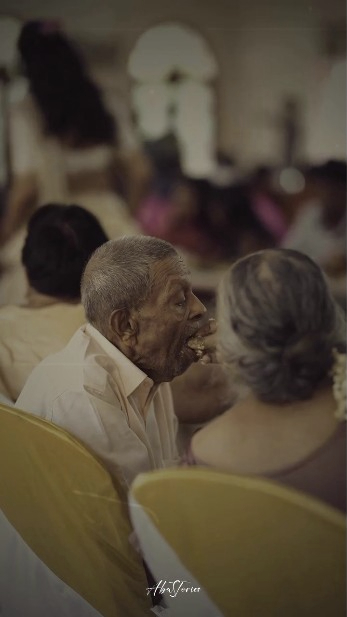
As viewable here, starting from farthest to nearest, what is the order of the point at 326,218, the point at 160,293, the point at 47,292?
the point at 47,292, the point at 160,293, the point at 326,218

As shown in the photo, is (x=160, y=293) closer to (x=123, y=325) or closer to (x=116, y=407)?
(x=123, y=325)

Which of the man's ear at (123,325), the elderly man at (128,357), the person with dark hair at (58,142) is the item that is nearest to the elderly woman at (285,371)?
the elderly man at (128,357)

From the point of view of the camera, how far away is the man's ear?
1.84 m

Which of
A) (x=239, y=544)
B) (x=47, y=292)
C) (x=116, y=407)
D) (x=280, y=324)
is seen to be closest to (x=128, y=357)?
(x=116, y=407)

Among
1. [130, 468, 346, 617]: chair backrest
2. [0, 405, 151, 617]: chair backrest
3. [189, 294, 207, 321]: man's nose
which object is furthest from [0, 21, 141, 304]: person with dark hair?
[130, 468, 346, 617]: chair backrest

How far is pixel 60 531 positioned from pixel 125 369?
0.52m

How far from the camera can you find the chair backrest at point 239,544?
1.74 m

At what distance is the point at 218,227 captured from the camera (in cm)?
177

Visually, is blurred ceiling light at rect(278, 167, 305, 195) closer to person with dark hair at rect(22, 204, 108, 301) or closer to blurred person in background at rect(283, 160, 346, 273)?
blurred person in background at rect(283, 160, 346, 273)

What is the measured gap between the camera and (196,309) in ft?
5.91

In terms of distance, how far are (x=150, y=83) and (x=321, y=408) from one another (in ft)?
2.97

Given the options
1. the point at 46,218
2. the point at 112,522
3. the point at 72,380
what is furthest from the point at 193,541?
the point at 46,218

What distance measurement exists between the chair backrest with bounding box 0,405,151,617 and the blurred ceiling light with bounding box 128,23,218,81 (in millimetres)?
965

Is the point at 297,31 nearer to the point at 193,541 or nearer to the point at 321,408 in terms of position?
the point at 321,408
